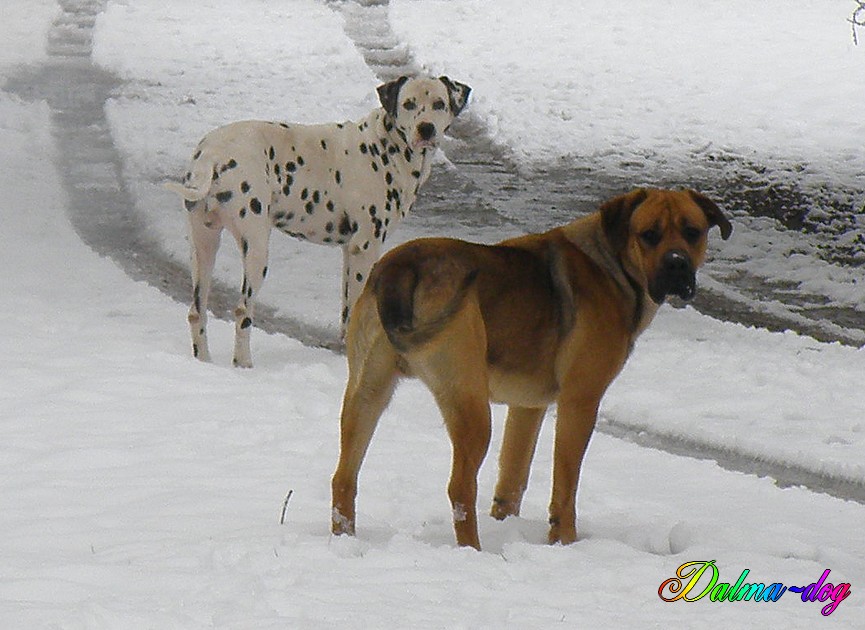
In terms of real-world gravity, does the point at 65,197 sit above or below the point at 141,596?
below

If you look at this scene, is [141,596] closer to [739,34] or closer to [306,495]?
[306,495]

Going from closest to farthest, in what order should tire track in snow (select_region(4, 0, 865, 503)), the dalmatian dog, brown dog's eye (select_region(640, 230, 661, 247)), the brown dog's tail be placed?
the brown dog's tail, brown dog's eye (select_region(640, 230, 661, 247)), tire track in snow (select_region(4, 0, 865, 503)), the dalmatian dog

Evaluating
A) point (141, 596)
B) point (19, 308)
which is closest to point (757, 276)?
point (19, 308)

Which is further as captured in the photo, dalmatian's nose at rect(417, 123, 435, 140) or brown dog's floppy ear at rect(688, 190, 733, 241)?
dalmatian's nose at rect(417, 123, 435, 140)

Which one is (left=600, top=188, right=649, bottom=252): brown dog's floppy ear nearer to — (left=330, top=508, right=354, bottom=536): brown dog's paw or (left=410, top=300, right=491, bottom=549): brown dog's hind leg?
(left=410, top=300, right=491, bottom=549): brown dog's hind leg

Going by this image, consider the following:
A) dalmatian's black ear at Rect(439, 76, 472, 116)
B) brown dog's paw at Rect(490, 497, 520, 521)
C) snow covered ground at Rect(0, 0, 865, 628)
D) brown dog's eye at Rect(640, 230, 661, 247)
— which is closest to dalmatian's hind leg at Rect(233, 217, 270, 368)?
snow covered ground at Rect(0, 0, 865, 628)

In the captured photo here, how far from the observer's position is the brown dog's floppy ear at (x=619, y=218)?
19.2 ft

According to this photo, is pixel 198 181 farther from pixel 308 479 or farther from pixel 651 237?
pixel 651 237

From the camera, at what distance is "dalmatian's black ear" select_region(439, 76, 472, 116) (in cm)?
962

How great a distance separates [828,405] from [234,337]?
4009mm

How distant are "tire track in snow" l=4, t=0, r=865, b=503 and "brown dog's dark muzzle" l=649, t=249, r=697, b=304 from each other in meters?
1.96

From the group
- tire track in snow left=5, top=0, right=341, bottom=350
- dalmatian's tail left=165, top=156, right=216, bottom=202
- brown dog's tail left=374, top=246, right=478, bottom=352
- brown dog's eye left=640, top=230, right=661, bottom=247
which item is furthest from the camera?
tire track in snow left=5, top=0, right=341, bottom=350

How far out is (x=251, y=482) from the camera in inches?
255

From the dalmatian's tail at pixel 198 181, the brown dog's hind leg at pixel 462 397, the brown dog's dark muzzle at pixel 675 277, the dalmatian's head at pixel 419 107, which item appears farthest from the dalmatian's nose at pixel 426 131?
the brown dog's hind leg at pixel 462 397
